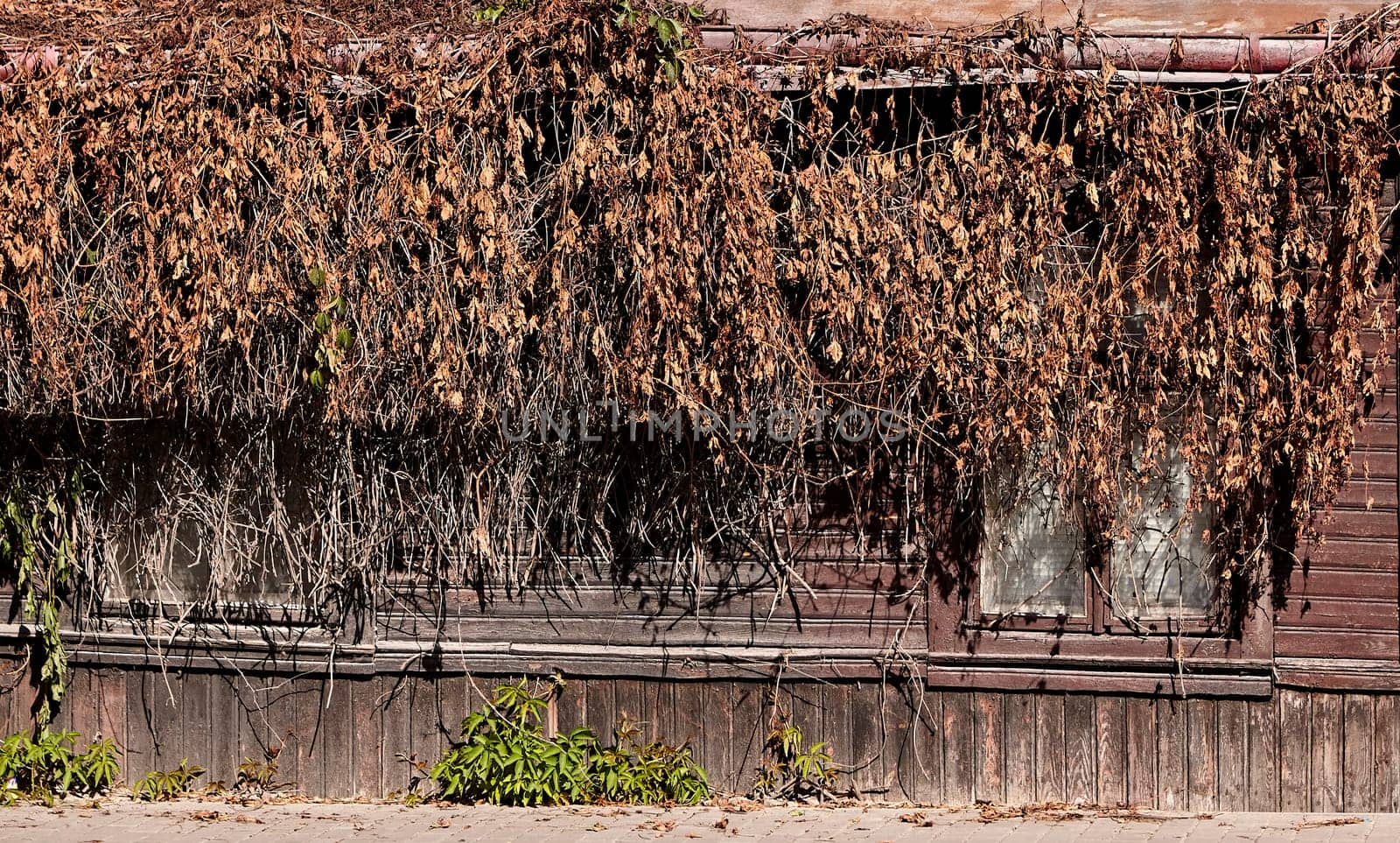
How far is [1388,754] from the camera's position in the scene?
5941mm

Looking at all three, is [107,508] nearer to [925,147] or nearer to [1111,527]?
[925,147]

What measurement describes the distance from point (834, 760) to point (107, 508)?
395cm

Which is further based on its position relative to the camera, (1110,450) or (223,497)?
(223,497)

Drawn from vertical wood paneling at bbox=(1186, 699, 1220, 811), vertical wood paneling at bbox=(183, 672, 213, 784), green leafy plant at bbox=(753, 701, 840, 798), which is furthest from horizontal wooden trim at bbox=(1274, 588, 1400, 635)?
vertical wood paneling at bbox=(183, 672, 213, 784)

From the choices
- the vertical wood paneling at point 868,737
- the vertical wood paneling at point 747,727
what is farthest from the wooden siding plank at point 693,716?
the vertical wood paneling at point 868,737

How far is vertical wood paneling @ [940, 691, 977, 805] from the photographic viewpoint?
626 cm

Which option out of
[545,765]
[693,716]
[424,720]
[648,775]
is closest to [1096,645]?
[693,716]

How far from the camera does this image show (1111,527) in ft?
19.8

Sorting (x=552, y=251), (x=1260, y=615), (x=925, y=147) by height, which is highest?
(x=925, y=147)

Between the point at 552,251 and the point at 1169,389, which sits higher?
the point at 552,251

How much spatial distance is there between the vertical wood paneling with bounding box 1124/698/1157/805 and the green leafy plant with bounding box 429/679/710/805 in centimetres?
207

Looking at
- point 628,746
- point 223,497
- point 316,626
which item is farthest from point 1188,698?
point 223,497

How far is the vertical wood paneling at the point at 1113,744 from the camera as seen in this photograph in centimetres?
614

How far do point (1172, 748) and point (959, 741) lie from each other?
39.3 inches
